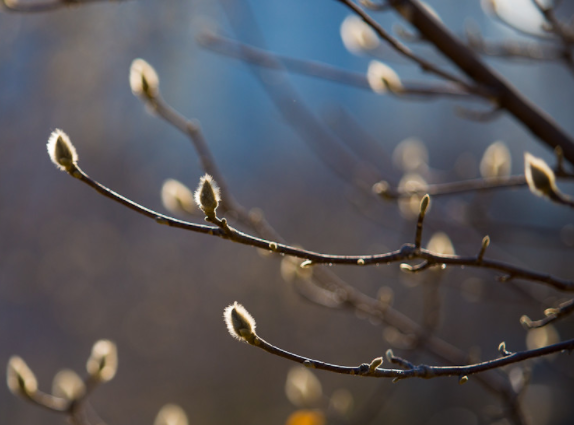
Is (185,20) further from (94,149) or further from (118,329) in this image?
(118,329)

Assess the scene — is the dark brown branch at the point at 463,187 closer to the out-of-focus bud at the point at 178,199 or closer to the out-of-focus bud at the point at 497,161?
the out-of-focus bud at the point at 497,161

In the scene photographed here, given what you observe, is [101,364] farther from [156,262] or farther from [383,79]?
[156,262]

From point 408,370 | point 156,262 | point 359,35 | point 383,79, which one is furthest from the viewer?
point 156,262

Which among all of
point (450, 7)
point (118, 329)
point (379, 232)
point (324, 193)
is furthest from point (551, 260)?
point (118, 329)

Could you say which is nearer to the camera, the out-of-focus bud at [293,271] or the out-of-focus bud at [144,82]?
the out-of-focus bud at [144,82]

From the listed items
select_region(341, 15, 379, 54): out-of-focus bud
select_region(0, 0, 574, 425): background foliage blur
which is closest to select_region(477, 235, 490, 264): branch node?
select_region(341, 15, 379, 54): out-of-focus bud

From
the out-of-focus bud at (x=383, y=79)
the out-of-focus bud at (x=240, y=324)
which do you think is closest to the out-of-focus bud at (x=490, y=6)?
the out-of-focus bud at (x=383, y=79)

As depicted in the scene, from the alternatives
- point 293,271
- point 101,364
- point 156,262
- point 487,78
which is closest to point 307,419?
point 293,271
